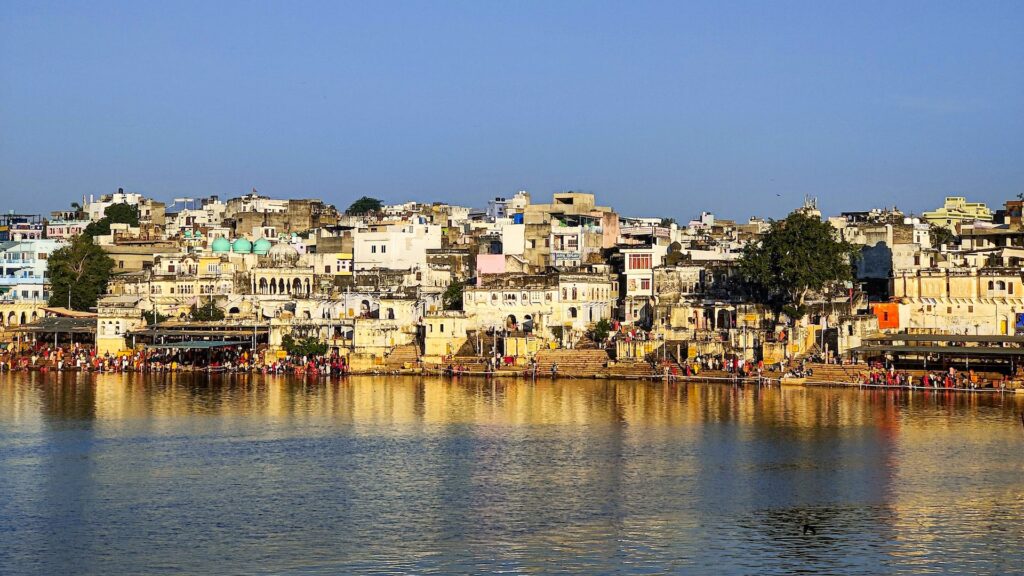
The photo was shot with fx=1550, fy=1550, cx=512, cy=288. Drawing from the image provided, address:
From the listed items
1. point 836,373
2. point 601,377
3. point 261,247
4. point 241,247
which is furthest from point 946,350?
point 241,247

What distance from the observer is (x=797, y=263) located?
178 feet

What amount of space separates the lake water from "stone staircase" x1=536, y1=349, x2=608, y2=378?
5.97 metres

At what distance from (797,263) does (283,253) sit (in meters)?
→ 23.6

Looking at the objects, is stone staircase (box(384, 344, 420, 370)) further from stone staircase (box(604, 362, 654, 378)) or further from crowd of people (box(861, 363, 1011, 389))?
crowd of people (box(861, 363, 1011, 389))

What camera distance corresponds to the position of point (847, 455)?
34.7m

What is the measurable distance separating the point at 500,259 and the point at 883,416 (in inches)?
990

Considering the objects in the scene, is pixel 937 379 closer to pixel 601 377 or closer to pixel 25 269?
pixel 601 377

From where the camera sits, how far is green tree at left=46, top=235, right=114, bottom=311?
223 ft

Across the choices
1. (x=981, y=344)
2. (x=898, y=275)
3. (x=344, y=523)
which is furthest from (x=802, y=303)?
(x=344, y=523)

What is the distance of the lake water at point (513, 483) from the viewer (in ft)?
81.9

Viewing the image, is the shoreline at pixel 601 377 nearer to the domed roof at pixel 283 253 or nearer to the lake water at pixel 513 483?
the lake water at pixel 513 483

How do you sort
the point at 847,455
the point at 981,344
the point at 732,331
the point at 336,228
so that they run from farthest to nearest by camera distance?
the point at 336,228 → the point at 732,331 → the point at 981,344 → the point at 847,455

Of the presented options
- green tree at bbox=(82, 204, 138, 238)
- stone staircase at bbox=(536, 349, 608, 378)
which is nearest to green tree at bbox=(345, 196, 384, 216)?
green tree at bbox=(82, 204, 138, 238)

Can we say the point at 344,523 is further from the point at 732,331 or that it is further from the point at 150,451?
the point at 732,331
